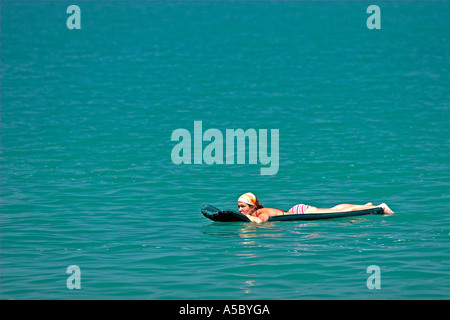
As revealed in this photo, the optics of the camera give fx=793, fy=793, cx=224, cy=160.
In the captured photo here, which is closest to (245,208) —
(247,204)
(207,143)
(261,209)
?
(247,204)

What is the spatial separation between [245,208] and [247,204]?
117 millimetres

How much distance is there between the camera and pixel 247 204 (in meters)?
18.6

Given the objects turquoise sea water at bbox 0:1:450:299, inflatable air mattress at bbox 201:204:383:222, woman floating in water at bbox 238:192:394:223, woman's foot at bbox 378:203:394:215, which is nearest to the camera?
turquoise sea water at bbox 0:1:450:299

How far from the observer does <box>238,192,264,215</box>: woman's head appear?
18.6 metres

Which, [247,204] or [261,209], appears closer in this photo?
[247,204]

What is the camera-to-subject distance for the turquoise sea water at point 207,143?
574 inches

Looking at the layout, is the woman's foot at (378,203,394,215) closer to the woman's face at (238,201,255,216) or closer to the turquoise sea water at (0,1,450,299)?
the turquoise sea water at (0,1,450,299)

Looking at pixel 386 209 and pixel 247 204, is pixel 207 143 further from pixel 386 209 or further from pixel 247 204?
pixel 386 209

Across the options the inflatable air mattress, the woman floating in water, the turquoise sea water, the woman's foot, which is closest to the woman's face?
the woman floating in water

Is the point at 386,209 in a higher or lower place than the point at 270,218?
higher

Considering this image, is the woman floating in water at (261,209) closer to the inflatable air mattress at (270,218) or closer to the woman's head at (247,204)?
the woman's head at (247,204)

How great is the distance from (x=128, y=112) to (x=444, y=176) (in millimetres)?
19570
